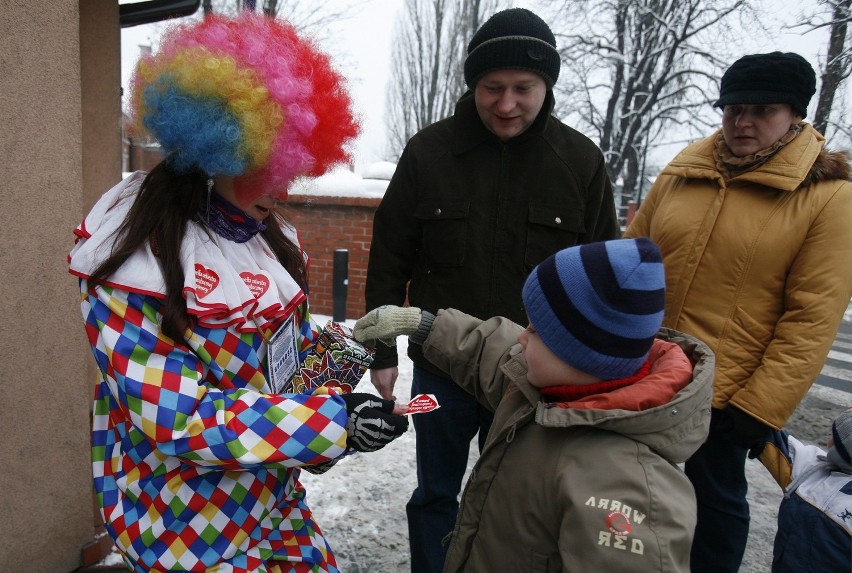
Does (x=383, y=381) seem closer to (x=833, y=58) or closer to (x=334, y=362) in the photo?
(x=334, y=362)

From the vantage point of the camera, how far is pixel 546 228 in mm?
2127

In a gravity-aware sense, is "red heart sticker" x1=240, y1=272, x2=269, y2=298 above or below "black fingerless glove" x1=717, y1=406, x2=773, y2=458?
above

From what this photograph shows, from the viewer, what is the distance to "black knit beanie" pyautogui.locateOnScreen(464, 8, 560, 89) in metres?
1.94

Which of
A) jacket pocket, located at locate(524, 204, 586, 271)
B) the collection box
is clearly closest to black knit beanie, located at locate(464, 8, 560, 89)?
jacket pocket, located at locate(524, 204, 586, 271)

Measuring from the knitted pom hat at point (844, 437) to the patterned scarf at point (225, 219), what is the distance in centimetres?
188

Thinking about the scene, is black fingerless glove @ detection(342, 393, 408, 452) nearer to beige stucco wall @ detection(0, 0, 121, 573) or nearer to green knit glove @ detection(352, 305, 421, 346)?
green knit glove @ detection(352, 305, 421, 346)

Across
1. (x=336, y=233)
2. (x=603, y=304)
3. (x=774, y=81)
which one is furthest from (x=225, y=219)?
(x=336, y=233)

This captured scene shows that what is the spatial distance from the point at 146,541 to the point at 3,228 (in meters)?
1.10

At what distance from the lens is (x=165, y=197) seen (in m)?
1.35

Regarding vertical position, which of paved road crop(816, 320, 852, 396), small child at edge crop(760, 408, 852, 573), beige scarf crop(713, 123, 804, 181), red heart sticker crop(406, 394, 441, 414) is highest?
beige scarf crop(713, 123, 804, 181)

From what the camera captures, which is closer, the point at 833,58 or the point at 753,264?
the point at 753,264

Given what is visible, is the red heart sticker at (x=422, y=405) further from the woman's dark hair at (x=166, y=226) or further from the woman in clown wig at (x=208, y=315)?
the woman's dark hair at (x=166, y=226)

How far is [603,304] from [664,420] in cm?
26

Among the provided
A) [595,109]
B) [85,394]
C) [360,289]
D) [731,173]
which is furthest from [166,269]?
[595,109]
